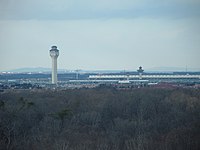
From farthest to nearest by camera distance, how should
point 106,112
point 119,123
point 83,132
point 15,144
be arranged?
1. point 106,112
2. point 119,123
3. point 83,132
4. point 15,144

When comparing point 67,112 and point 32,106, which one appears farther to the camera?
point 32,106

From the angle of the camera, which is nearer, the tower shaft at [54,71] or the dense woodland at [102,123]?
the dense woodland at [102,123]

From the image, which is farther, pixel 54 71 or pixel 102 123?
pixel 54 71

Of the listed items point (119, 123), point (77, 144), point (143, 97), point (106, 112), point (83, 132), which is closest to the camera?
point (77, 144)

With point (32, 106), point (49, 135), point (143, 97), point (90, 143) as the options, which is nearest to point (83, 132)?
point (49, 135)

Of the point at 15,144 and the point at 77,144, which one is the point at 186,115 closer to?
the point at 77,144

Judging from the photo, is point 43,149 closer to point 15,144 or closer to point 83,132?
point 15,144

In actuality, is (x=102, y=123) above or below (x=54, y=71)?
below

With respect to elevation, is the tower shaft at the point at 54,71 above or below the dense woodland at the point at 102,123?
above
